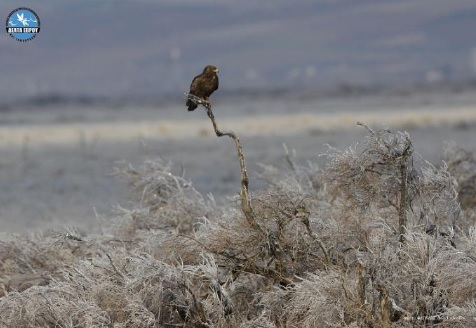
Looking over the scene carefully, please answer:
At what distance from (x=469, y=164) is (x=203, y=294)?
441 cm

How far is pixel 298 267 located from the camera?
7.35m

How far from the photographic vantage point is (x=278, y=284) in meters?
7.28

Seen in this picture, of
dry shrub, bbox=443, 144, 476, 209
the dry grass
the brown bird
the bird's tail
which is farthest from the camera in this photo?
dry shrub, bbox=443, 144, 476, 209

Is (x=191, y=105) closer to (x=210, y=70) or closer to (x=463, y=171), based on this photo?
(x=210, y=70)

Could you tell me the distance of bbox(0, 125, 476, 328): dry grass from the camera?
6.57m

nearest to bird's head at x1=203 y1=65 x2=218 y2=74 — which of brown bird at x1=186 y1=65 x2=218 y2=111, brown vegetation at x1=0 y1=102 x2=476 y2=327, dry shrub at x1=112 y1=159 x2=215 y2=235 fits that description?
brown bird at x1=186 y1=65 x2=218 y2=111

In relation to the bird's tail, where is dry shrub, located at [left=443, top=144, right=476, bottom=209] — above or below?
below

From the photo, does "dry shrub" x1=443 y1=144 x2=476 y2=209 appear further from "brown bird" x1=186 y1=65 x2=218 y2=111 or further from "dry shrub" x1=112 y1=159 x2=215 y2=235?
"brown bird" x1=186 y1=65 x2=218 y2=111

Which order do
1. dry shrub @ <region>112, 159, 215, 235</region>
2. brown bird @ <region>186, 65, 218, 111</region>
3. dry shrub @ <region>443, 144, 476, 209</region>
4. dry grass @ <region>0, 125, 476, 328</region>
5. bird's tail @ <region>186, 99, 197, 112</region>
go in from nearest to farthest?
dry grass @ <region>0, 125, 476, 328</region>
bird's tail @ <region>186, 99, 197, 112</region>
brown bird @ <region>186, 65, 218, 111</region>
dry shrub @ <region>112, 159, 215, 235</region>
dry shrub @ <region>443, 144, 476, 209</region>

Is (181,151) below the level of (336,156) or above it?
below

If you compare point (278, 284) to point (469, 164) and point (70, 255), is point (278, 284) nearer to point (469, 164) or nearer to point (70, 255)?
point (70, 255)

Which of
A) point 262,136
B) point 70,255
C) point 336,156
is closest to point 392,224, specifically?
point 336,156

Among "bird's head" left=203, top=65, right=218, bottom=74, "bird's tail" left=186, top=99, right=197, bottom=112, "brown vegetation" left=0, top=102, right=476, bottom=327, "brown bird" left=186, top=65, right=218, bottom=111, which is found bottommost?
"brown vegetation" left=0, top=102, right=476, bottom=327

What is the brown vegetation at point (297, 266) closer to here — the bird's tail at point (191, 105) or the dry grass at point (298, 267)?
the dry grass at point (298, 267)
